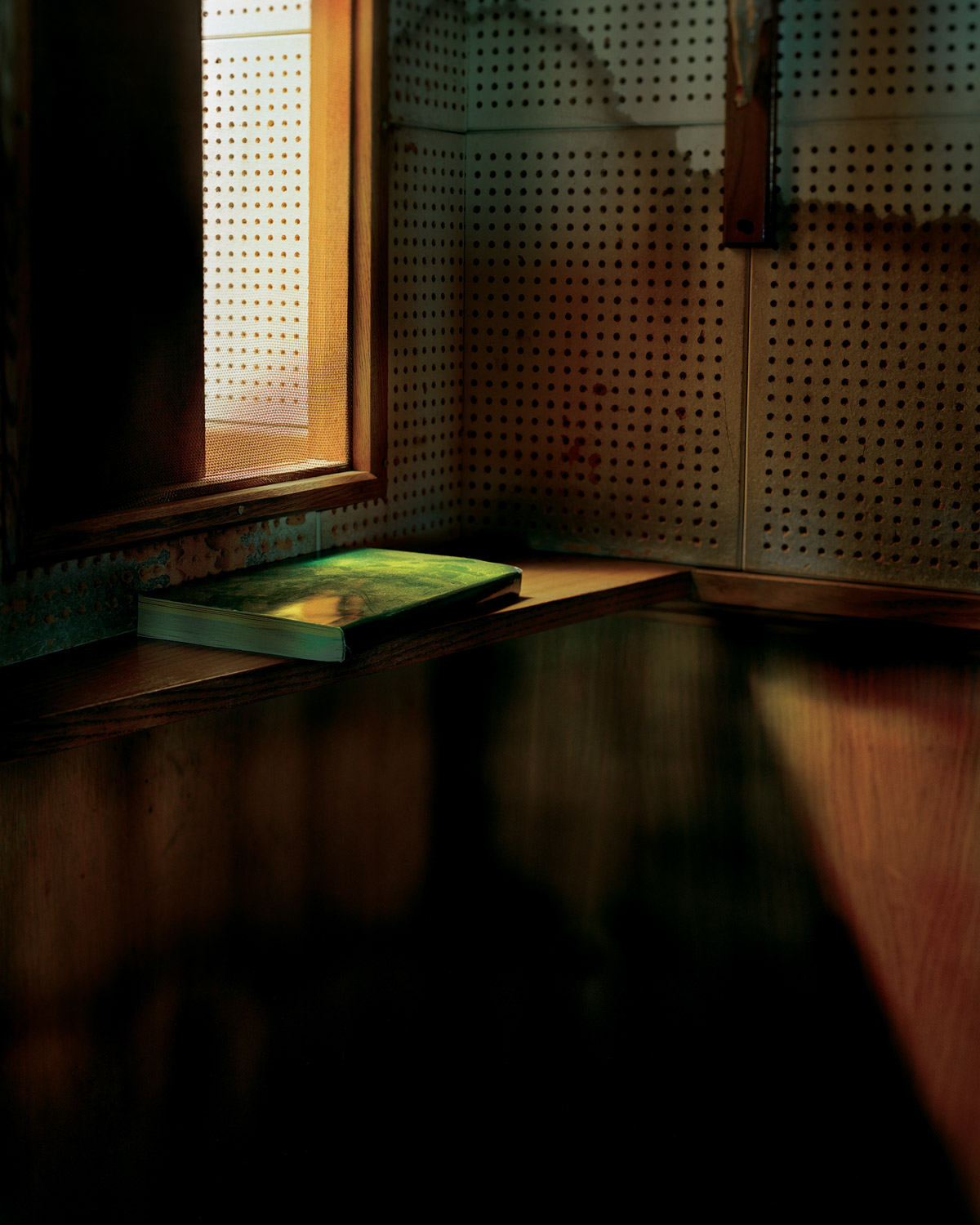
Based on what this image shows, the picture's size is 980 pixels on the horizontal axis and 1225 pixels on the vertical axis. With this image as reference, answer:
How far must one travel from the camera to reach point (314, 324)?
266 centimetres

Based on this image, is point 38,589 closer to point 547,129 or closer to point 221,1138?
point 221,1138

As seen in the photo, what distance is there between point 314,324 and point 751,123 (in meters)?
0.93

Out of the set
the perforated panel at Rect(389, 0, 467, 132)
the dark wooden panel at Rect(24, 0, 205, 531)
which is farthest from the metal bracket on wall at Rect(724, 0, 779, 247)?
the dark wooden panel at Rect(24, 0, 205, 531)

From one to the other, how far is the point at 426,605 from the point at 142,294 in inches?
27.2

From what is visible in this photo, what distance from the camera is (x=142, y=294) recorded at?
7.22 feet

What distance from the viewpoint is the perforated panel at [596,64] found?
267 cm

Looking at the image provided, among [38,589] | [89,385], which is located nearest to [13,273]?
[89,385]

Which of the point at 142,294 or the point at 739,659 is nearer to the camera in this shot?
the point at 142,294

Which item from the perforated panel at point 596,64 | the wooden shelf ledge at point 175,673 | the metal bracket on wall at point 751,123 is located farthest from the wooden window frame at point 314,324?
the metal bracket on wall at point 751,123

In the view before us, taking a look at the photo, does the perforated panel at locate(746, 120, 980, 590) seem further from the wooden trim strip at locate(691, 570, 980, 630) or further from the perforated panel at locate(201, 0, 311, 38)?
the perforated panel at locate(201, 0, 311, 38)

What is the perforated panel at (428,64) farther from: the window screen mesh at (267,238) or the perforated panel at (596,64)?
the window screen mesh at (267,238)

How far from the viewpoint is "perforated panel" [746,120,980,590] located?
2.50 meters

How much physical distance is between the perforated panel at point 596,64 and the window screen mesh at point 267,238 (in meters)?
0.44

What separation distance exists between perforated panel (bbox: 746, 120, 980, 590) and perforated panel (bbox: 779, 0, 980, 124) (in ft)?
0.12
